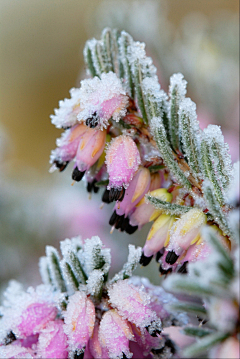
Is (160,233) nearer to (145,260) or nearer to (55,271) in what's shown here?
(145,260)

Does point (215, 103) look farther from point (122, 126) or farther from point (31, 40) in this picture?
point (31, 40)

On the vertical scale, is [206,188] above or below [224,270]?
above

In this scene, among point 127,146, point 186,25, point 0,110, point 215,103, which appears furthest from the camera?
point 0,110

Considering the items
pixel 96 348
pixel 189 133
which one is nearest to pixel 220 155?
pixel 189 133

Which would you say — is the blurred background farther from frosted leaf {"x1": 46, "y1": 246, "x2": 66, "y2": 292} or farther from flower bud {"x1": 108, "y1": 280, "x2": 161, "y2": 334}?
flower bud {"x1": 108, "y1": 280, "x2": 161, "y2": 334}

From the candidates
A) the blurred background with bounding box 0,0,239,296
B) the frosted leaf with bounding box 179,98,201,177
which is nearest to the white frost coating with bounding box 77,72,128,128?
the frosted leaf with bounding box 179,98,201,177

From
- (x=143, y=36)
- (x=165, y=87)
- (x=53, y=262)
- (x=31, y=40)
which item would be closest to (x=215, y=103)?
(x=165, y=87)

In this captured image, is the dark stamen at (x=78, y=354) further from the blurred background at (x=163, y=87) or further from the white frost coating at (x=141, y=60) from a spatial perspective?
the blurred background at (x=163, y=87)

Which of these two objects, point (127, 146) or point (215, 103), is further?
point (215, 103)
